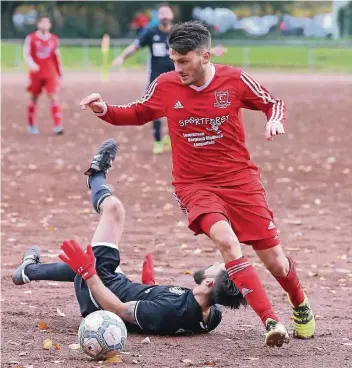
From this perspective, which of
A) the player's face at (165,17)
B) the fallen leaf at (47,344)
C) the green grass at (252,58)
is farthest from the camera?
the green grass at (252,58)

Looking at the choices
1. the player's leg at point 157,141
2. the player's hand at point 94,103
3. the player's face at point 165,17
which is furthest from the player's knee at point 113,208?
the player's leg at point 157,141

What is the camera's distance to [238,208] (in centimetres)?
662

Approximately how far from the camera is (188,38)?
21.5ft

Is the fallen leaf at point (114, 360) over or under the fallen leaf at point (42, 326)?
over

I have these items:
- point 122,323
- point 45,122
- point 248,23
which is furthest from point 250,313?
point 248,23

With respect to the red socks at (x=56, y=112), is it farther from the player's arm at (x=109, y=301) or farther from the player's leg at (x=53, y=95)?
the player's arm at (x=109, y=301)

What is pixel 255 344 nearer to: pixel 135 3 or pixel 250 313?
pixel 250 313

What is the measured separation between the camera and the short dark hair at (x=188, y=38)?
6.54 metres

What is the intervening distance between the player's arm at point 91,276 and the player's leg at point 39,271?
57cm

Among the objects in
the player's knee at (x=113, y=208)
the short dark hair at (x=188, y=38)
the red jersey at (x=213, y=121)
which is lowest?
the player's knee at (x=113, y=208)

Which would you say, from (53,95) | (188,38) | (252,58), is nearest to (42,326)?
(188,38)

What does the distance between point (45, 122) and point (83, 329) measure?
635 inches

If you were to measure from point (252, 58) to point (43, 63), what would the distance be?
2408cm

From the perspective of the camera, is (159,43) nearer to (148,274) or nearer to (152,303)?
(148,274)
